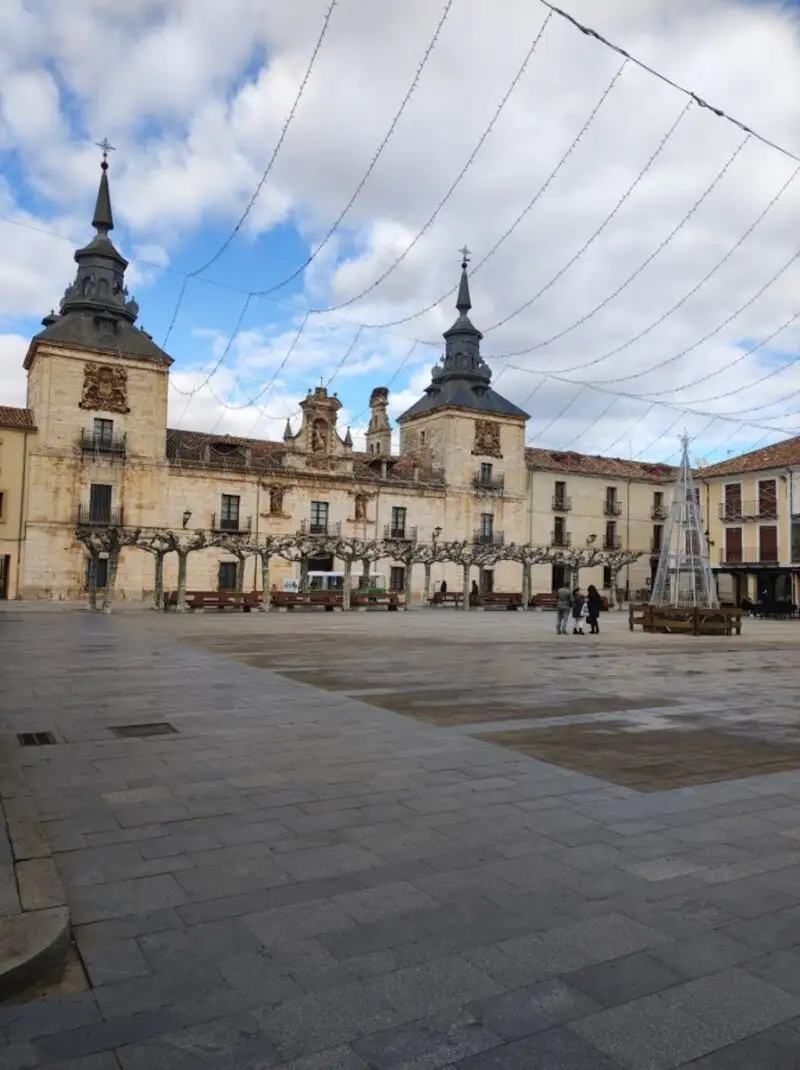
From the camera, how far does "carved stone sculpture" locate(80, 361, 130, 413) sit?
1485 inches

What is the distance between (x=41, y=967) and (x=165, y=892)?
786 millimetres

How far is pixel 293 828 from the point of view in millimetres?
4488

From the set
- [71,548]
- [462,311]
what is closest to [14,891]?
[71,548]

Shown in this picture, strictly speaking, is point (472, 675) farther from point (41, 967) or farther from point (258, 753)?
point (41, 967)

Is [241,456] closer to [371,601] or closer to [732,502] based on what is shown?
[371,601]

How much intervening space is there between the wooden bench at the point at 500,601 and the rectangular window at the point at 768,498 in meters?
14.4

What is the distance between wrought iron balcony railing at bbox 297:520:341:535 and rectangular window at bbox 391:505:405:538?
3.52 metres

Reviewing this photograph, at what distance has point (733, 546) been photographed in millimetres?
45531

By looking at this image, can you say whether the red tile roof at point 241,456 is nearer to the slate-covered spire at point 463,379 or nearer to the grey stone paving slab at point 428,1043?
the slate-covered spire at point 463,379

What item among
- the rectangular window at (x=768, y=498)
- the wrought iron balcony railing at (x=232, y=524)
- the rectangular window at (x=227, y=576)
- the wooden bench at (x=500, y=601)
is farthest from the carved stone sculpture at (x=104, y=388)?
the rectangular window at (x=768, y=498)

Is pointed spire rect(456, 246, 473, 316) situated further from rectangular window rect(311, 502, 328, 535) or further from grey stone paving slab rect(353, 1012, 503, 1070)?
grey stone paving slab rect(353, 1012, 503, 1070)

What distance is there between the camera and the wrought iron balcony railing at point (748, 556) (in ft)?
142

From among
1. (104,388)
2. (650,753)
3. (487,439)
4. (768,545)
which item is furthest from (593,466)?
(650,753)

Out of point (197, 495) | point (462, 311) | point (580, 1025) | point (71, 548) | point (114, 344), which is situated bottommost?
point (580, 1025)
